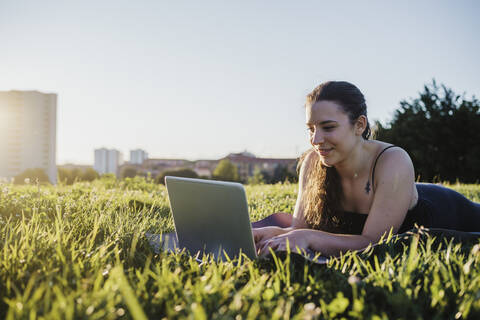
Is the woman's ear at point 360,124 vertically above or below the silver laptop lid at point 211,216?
above

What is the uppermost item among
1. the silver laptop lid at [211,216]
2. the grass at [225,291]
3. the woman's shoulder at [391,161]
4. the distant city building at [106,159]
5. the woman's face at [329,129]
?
the woman's face at [329,129]

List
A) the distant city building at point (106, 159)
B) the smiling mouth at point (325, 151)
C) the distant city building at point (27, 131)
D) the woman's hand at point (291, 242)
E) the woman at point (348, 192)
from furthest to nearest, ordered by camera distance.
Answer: the distant city building at point (106, 159), the distant city building at point (27, 131), the smiling mouth at point (325, 151), the woman at point (348, 192), the woman's hand at point (291, 242)

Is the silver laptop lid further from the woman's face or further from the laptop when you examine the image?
the woman's face

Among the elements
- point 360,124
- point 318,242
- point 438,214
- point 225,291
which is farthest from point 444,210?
point 225,291

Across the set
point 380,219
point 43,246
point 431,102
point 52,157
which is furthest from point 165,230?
point 52,157

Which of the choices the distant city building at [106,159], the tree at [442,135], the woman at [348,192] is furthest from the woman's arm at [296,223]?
the distant city building at [106,159]

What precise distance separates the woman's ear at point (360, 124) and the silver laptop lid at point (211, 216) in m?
1.26

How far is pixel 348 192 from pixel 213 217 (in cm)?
134

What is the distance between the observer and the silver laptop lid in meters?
2.04

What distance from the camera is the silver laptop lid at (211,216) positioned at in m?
2.04

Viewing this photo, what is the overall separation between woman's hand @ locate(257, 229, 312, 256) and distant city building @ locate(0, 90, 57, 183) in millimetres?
108023

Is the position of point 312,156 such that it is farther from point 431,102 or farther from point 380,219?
point 431,102

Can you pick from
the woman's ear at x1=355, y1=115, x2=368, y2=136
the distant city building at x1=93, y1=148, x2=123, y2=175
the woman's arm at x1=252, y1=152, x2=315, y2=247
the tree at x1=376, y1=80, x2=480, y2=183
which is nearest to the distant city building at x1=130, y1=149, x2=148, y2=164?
the distant city building at x1=93, y1=148, x2=123, y2=175

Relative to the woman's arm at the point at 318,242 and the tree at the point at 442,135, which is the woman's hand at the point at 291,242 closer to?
the woman's arm at the point at 318,242
